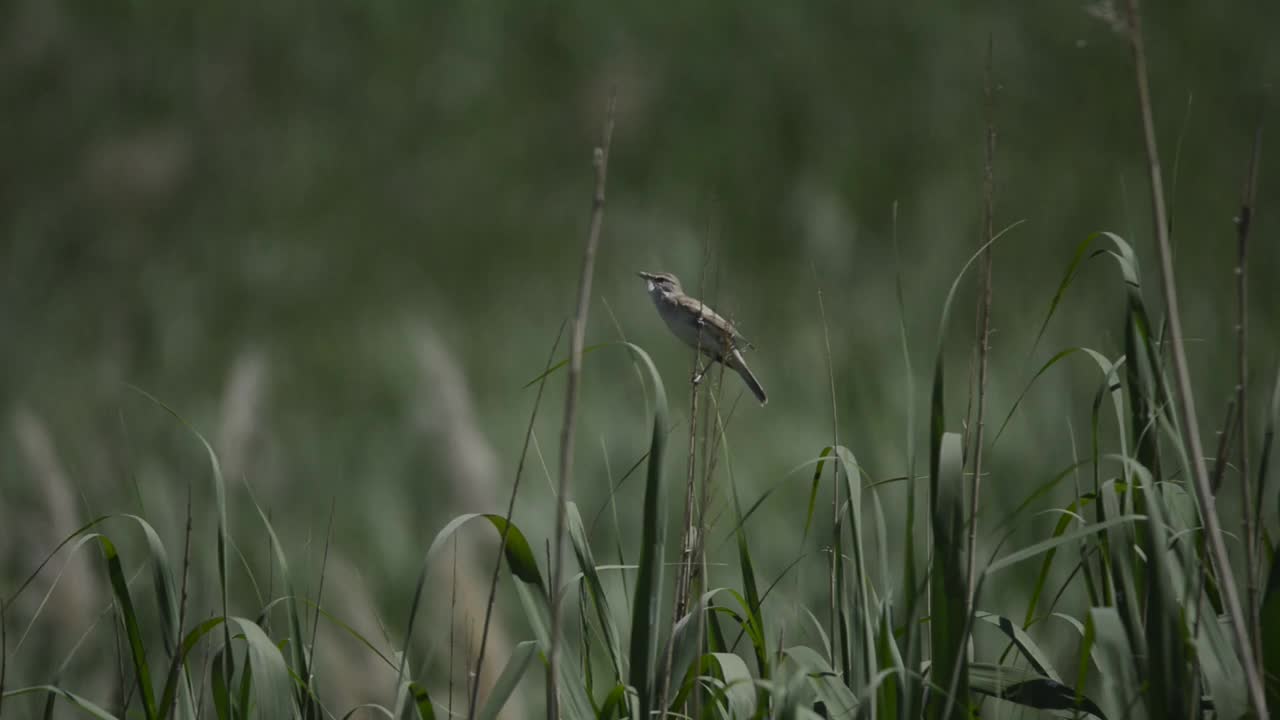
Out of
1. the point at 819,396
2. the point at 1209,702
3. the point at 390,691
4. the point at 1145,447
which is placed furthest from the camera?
the point at 819,396

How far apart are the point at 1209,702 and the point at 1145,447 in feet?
1.22

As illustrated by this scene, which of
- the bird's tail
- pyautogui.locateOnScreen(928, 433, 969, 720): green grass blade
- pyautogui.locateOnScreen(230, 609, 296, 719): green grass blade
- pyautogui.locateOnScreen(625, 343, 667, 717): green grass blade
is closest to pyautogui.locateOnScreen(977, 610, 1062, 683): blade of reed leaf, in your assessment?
pyautogui.locateOnScreen(928, 433, 969, 720): green grass blade

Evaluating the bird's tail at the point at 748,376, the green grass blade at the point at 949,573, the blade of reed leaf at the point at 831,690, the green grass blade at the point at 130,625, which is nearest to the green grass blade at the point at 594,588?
the blade of reed leaf at the point at 831,690

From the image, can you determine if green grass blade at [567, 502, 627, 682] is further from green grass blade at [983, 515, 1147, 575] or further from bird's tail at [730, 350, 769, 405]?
bird's tail at [730, 350, 769, 405]

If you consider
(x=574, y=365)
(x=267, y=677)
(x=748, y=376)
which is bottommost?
(x=267, y=677)

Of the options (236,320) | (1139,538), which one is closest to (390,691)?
(1139,538)

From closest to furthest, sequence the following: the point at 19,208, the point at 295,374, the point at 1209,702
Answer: the point at 1209,702 → the point at 295,374 → the point at 19,208

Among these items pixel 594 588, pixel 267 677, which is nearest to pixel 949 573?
pixel 594 588

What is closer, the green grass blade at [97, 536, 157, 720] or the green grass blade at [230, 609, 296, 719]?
the green grass blade at [230, 609, 296, 719]

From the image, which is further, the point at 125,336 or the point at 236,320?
the point at 236,320

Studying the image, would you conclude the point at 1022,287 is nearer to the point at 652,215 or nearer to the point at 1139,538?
the point at 652,215

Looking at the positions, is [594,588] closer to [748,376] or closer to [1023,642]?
[1023,642]

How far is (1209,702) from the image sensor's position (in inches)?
62.0

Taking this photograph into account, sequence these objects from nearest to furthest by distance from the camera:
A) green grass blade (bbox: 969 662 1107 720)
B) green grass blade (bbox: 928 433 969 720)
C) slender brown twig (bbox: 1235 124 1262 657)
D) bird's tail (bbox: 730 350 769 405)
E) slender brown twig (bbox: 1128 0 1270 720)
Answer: slender brown twig (bbox: 1128 0 1270 720), slender brown twig (bbox: 1235 124 1262 657), green grass blade (bbox: 928 433 969 720), green grass blade (bbox: 969 662 1107 720), bird's tail (bbox: 730 350 769 405)
